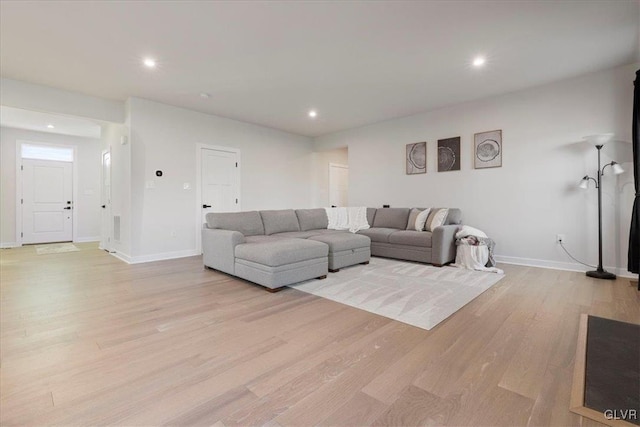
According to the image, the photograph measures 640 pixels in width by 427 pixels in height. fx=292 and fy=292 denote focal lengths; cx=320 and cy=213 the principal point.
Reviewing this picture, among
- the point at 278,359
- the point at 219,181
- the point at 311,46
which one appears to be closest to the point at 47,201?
the point at 219,181

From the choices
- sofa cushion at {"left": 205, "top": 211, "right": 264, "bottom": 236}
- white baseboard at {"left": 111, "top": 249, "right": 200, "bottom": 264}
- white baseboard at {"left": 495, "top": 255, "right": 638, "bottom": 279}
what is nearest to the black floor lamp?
white baseboard at {"left": 495, "top": 255, "right": 638, "bottom": 279}

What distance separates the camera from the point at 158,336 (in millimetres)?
2064

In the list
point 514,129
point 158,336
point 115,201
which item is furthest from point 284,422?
point 115,201

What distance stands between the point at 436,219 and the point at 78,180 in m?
8.27

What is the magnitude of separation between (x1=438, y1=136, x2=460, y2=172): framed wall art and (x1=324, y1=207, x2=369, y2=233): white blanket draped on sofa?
64.0 inches

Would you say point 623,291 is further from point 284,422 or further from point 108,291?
point 108,291

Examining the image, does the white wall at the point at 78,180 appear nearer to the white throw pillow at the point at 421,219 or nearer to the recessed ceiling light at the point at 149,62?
the recessed ceiling light at the point at 149,62

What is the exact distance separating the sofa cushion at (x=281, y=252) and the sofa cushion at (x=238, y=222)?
69cm

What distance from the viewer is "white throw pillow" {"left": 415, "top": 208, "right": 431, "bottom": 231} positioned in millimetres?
4711

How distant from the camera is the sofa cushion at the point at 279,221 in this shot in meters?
4.46

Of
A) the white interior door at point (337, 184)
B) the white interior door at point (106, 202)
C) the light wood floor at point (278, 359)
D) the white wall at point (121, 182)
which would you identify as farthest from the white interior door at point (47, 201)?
the white interior door at point (337, 184)

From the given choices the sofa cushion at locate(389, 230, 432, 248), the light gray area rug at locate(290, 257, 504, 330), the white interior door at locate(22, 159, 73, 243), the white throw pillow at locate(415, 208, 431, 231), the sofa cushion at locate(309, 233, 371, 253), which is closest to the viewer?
the light gray area rug at locate(290, 257, 504, 330)

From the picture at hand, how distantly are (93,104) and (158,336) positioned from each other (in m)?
4.41

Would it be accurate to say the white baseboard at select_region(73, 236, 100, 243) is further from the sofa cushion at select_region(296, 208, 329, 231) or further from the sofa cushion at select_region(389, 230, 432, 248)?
the sofa cushion at select_region(389, 230, 432, 248)
